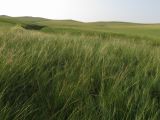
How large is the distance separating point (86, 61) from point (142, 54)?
4.42ft

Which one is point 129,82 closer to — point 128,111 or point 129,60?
point 128,111

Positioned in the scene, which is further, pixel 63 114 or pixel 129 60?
pixel 129 60

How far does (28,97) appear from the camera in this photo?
7.25 ft

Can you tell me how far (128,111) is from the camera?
2.12 meters

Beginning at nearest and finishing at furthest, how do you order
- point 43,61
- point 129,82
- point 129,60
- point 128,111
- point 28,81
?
point 128,111, point 28,81, point 129,82, point 43,61, point 129,60

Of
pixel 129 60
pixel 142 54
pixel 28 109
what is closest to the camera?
pixel 28 109

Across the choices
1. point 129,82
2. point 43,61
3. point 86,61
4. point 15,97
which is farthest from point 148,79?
point 15,97

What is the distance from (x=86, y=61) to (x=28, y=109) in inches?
53.9

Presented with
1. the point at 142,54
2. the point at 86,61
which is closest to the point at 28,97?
the point at 86,61

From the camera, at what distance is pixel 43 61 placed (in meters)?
2.91

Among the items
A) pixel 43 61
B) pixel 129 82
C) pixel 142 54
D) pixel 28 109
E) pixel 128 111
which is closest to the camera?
pixel 28 109

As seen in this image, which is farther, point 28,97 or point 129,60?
point 129,60

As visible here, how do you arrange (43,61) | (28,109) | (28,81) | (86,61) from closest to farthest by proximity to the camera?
(28,109), (28,81), (43,61), (86,61)

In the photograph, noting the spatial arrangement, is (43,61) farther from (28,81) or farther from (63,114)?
(63,114)
